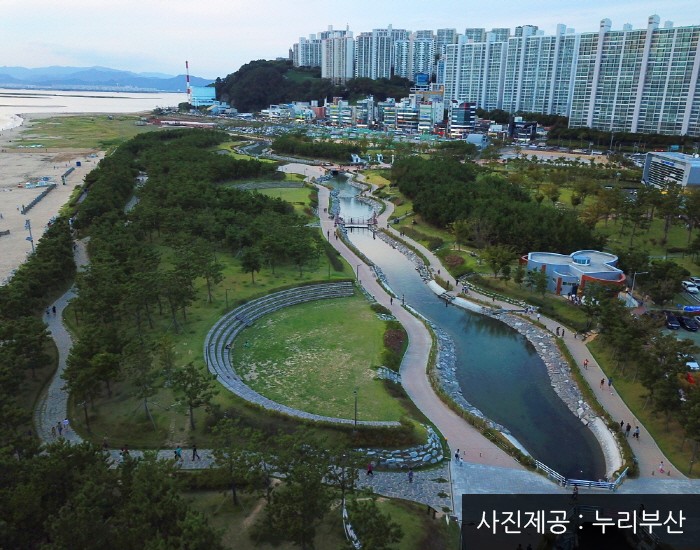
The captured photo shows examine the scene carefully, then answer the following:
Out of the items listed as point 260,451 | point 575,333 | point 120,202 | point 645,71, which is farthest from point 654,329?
point 645,71

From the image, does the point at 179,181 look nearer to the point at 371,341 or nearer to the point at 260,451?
the point at 371,341

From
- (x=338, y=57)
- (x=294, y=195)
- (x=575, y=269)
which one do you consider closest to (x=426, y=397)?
(x=575, y=269)

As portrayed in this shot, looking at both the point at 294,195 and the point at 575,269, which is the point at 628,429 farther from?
the point at 294,195

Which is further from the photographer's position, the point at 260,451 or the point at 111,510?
the point at 260,451

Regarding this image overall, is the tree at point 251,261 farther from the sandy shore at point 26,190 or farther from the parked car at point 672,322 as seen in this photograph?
the parked car at point 672,322

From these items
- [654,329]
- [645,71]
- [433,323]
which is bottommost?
[433,323]

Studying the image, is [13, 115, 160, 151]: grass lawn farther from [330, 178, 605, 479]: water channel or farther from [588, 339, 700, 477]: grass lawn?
[588, 339, 700, 477]: grass lawn

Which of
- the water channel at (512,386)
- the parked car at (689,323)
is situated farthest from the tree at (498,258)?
the parked car at (689,323)

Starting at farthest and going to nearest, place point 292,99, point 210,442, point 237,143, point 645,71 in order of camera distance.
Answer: point 292,99 < point 237,143 < point 645,71 < point 210,442
